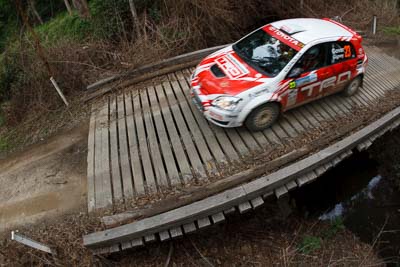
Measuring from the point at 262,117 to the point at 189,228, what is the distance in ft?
8.89

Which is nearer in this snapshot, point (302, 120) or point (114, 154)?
point (114, 154)

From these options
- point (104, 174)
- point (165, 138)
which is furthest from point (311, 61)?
point (104, 174)

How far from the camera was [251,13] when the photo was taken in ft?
32.4

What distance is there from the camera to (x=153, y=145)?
6.10 metres

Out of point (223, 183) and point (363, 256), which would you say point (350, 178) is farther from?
point (223, 183)

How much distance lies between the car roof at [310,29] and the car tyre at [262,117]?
58.2 inches

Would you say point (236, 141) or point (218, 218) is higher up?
point (236, 141)

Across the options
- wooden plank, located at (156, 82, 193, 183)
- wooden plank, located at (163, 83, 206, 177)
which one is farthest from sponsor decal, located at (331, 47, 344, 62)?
wooden plank, located at (156, 82, 193, 183)

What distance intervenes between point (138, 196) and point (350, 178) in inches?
220

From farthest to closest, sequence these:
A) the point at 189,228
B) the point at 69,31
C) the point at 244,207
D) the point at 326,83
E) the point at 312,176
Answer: the point at 69,31 → the point at 326,83 → the point at 312,176 → the point at 244,207 → the point at 189,228

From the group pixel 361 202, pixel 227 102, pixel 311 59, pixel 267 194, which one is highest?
pixel 311 59

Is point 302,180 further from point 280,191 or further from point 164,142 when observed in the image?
point 164,142

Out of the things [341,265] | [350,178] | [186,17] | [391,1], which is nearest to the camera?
[341,265]

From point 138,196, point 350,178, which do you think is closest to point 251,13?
point 350,178
